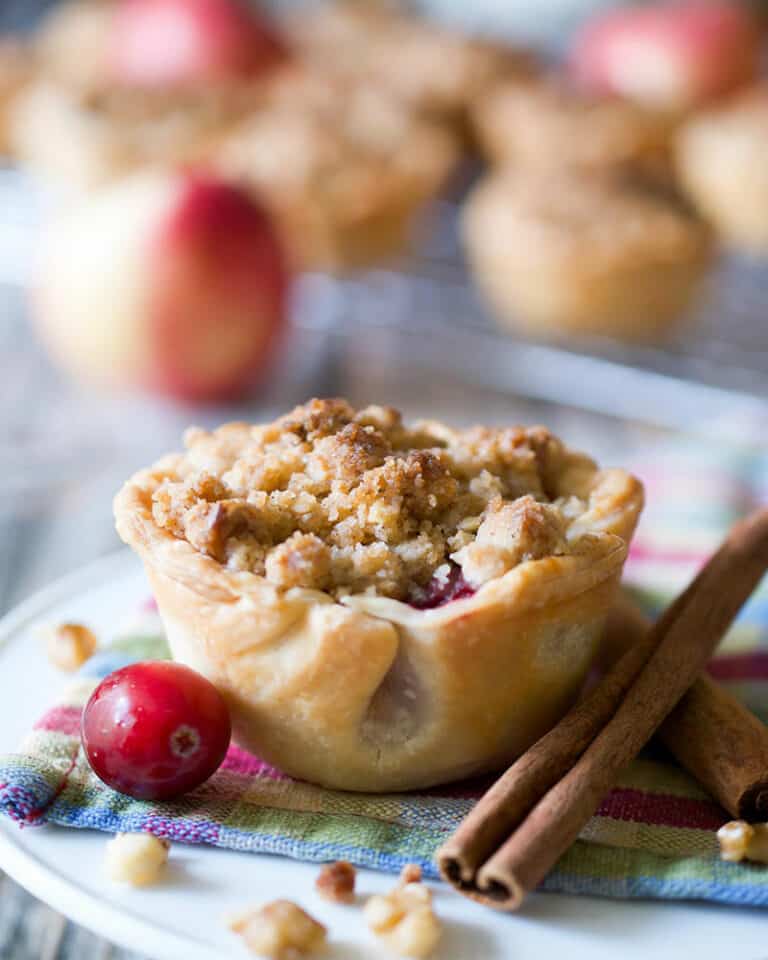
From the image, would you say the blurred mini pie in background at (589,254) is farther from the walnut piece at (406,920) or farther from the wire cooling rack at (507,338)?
the walnut piece at (406,920)

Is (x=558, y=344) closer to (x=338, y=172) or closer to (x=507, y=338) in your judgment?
(x=507, y=338)

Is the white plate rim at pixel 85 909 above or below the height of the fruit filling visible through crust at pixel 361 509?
below

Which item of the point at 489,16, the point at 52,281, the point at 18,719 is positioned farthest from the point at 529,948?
the point at 489,16

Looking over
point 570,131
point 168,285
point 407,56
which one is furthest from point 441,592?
point 407,56

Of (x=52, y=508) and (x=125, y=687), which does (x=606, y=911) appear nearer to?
(x=125, y=687)

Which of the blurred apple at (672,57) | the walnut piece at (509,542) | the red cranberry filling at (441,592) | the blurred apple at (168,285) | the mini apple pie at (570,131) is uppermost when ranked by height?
the blurred apple at (672,57)

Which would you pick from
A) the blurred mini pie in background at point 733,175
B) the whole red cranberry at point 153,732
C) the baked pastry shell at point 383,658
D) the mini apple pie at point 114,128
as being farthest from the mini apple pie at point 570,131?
the whole red cranberry at point 153,732
